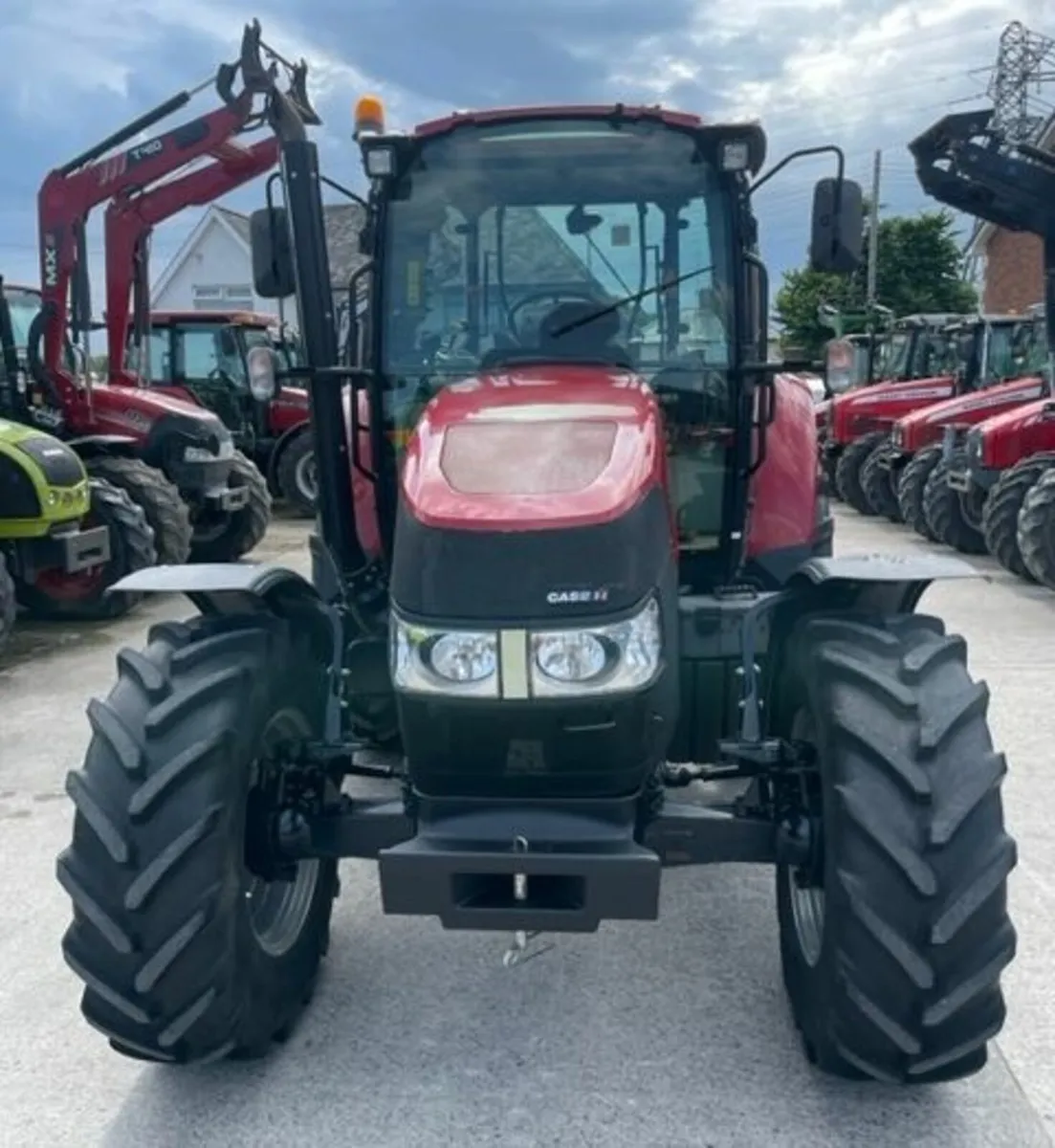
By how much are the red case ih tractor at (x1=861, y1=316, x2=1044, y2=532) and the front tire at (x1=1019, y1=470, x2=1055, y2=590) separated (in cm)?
233

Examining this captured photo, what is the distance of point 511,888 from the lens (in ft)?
9.39

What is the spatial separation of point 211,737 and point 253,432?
12.2 m

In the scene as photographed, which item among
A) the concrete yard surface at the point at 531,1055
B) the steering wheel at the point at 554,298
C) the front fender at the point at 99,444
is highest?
the steering wheel at the point at 554,298

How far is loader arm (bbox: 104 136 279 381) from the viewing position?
10.5 metres

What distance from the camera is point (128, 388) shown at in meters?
10.8

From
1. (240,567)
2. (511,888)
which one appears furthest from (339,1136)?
(240,567)

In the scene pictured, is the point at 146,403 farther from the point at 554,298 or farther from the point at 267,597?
the point at 267,597

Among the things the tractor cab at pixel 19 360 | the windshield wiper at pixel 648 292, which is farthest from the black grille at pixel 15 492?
the windshield wiper at pixel 648 292

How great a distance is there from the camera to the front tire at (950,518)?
11.4 meters

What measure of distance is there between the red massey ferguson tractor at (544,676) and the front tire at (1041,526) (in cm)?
541

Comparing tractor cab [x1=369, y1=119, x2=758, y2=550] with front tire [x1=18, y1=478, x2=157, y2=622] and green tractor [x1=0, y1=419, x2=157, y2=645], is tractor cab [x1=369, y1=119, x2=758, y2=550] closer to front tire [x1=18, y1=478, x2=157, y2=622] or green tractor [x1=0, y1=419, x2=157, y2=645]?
green tractor [x1=0, y1=419, x2=157, y2=645]

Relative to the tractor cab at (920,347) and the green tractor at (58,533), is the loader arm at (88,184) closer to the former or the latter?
the green tractor at (58,533)

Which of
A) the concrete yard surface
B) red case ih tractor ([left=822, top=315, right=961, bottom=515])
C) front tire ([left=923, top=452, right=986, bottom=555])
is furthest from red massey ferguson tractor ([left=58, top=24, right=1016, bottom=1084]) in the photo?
red case ih tractor ([left=822, top=315, right=961, bottom=515])

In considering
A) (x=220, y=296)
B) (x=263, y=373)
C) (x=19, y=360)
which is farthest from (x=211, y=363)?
(x=220, y=296)
